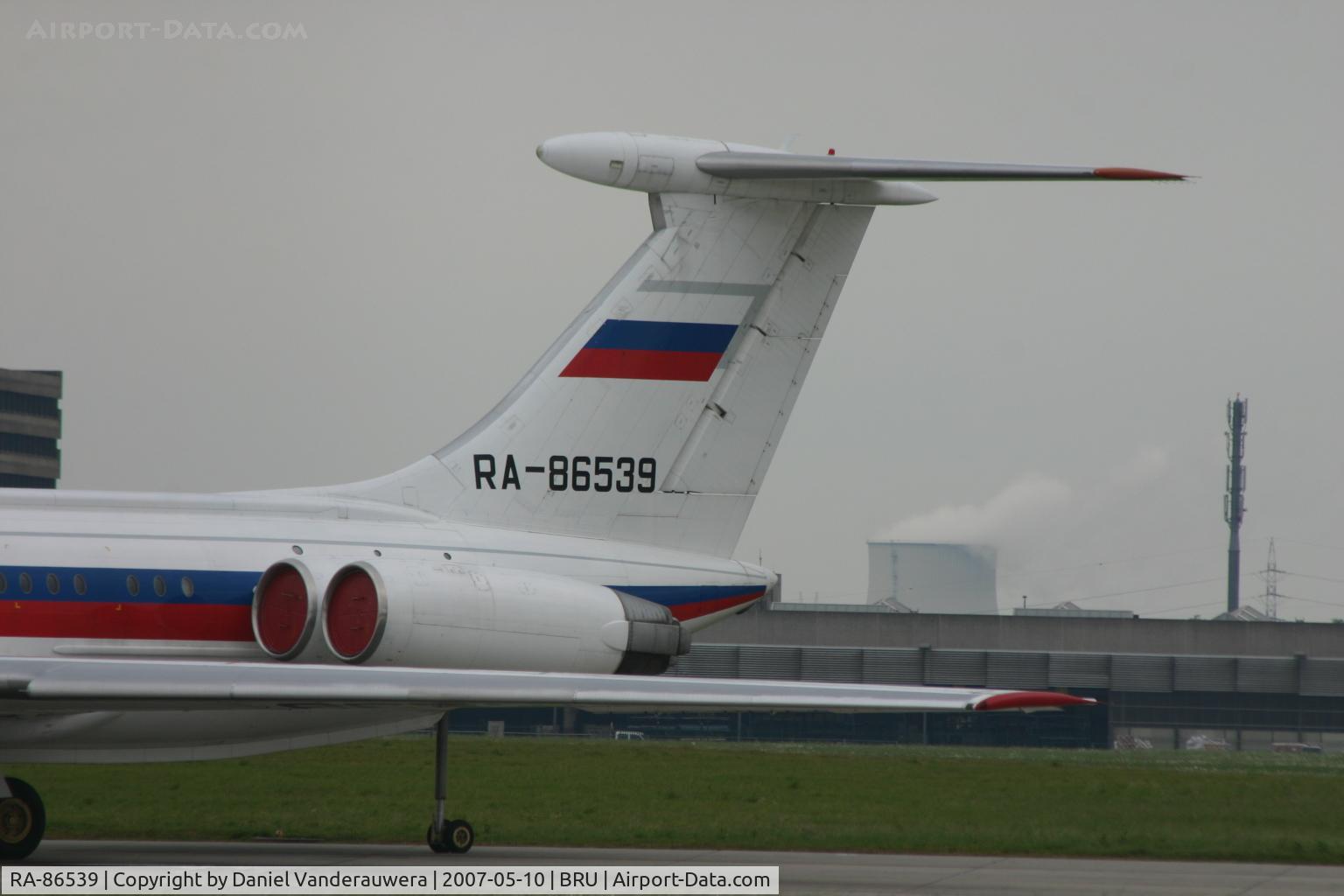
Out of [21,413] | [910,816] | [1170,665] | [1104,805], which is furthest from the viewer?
[21,413]

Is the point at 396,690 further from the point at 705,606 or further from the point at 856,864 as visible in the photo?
the point at 856,864

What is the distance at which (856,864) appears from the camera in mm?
17344

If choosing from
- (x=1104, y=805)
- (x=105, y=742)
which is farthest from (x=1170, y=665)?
(x=105, y=742)

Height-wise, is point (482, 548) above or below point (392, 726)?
above

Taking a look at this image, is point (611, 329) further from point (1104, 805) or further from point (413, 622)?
point (1104, 805)

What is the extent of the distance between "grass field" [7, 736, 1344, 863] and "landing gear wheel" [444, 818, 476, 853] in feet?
7.19

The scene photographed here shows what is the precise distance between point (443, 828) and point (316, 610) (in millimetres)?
2720

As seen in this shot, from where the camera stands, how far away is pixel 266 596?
51.3 ft

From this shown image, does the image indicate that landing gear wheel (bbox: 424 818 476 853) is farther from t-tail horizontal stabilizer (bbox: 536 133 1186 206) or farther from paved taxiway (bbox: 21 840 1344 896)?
t-tail horizontal stabilizer (bbox: 536 133 1186 206)

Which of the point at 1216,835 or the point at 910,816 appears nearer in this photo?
the point at 1216,835

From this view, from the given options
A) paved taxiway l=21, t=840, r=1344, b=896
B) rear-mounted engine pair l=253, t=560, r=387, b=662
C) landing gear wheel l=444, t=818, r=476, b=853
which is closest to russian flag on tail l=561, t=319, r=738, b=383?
rear-mounted engine pair l=253, t=560, r=387, b=662

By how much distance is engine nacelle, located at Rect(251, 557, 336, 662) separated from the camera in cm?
1542

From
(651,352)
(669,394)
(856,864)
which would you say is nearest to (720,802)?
(856,864)

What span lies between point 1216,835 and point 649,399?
29.4 ft
